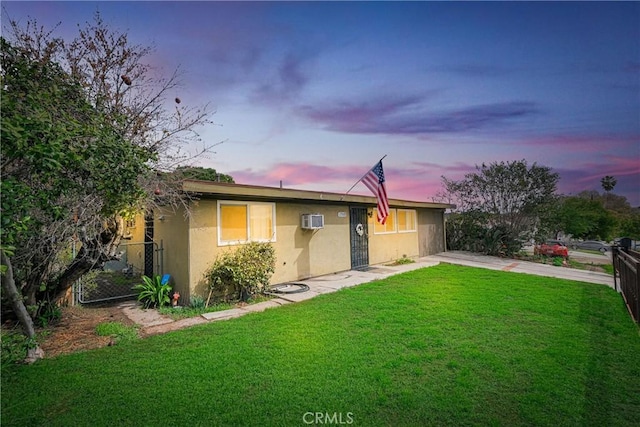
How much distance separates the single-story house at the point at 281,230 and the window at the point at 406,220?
0.14 feet

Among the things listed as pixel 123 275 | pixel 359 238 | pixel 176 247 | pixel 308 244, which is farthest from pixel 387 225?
pixel 123 275

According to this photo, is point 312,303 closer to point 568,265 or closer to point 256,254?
point 256,254

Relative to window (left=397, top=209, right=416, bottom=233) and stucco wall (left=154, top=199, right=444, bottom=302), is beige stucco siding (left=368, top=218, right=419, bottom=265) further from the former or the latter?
window (left=397, top=209, right=416, bottom=233)

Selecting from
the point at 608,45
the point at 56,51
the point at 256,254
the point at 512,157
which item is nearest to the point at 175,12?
the point at 56,51

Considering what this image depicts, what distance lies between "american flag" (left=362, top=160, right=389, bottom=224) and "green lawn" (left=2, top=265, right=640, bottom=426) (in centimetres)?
390

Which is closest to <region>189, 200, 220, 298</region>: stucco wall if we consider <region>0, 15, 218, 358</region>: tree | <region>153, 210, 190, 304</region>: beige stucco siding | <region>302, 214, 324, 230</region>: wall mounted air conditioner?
<region>153, 210, 190, 304</region>: beige stucco siding

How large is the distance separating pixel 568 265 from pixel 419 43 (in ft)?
34.1

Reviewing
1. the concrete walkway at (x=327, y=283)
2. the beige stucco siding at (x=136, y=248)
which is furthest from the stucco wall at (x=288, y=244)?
the beige stucco siding at (x=136, y=248)

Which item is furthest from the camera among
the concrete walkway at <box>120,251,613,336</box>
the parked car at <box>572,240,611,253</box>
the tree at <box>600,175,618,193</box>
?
the tree at <box>600,175,618,193</box>

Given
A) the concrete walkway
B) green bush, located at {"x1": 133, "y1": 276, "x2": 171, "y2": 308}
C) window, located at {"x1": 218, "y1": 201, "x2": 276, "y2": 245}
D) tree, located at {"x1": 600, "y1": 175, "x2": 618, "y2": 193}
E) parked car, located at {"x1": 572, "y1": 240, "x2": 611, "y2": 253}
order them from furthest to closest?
tree, located at {"x1": 600, "y1": 175, "x2": 618, "y2": 193}, parked car, located at {"x1": 572, "y1": 240, "x2": 611, "y2": 253}, window, located at {"x1": 218, "y1": 201, "x2": 276, "y2": 245}, green bush, located at {"x1": 133, "y1": 276, "x2": 171, "y2": 308}, the concrete walkway

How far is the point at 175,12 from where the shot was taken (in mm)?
5766

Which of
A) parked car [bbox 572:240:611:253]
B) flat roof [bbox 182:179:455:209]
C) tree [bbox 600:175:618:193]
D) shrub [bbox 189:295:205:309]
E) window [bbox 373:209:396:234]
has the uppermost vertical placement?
tree [bbox 600:175:618:193]

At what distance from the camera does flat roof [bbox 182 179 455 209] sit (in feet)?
18.6

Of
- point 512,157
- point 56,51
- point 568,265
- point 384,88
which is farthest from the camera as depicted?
point 512,157
